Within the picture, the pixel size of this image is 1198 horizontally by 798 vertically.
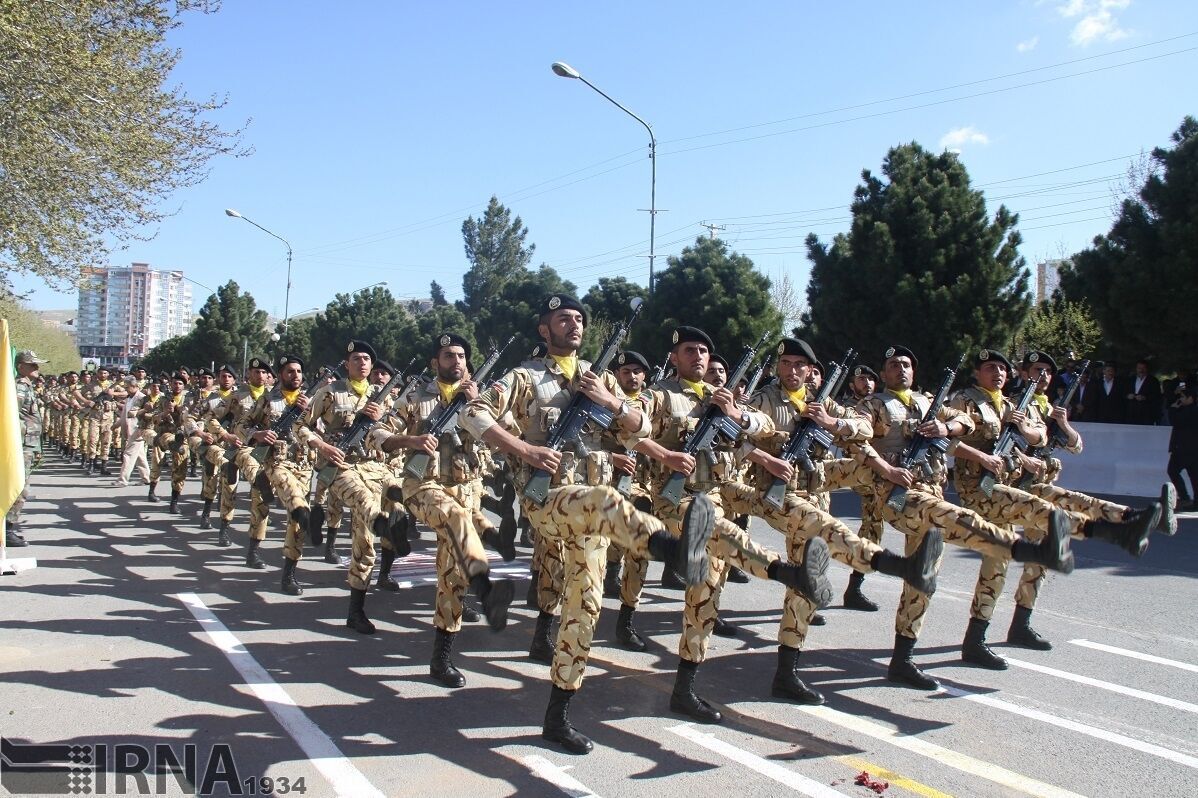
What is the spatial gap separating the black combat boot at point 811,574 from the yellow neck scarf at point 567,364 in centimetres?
164

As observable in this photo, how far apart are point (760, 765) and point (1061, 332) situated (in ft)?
86.0

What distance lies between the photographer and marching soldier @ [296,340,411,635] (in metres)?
6.88

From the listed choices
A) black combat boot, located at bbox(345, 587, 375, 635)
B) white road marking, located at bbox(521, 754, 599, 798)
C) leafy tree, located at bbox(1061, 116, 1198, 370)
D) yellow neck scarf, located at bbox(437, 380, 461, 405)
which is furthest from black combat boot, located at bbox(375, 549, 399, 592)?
leafy tree, located at bbox(1061, 116, 1198, 370)

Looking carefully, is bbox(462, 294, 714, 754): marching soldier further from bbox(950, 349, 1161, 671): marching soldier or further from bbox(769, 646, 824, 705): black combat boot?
bbox(950, 349, 1161, 671): marching soldier

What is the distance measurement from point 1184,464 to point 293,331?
44.1 meters

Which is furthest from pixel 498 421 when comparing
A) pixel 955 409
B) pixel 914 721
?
pixel 955 409

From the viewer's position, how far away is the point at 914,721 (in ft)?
17.0

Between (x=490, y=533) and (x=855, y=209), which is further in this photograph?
(x=855, y=209)

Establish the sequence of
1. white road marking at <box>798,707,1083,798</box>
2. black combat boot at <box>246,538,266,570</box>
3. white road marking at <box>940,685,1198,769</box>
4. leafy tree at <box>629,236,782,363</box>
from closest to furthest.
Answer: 1. white road marking at <box>798,707,1083,798</box>
2. white road marking at <box>940,685,1198,769</box>
3. black combat boot at <box>246,538,266,570</box>
4. leafy tree at <box>629,236,782,363</box>

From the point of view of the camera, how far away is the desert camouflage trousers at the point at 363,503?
6875 millimetres

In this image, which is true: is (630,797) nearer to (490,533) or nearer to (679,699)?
(679,699)

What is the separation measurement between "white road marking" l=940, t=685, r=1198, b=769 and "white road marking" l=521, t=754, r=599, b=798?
265cm

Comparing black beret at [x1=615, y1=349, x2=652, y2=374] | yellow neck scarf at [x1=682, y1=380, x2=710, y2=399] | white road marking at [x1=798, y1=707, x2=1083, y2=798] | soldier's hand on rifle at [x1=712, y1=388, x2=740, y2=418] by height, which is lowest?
white road marking at [x1=798, y1=707, x2=1083, y2=798]

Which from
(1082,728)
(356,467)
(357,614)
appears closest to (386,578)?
(356,467)
